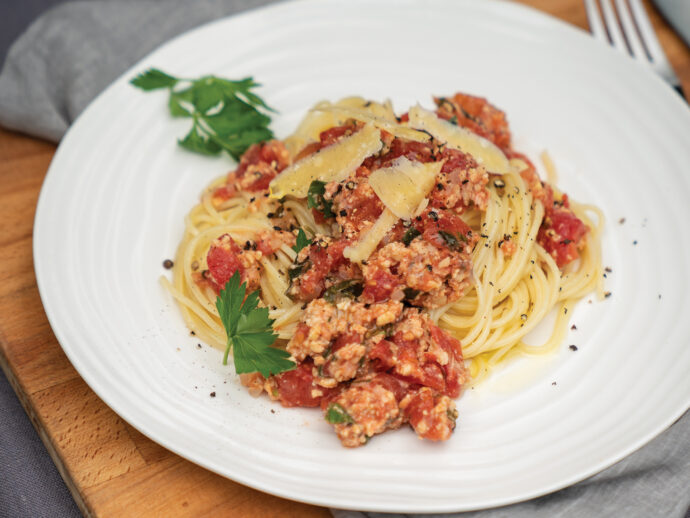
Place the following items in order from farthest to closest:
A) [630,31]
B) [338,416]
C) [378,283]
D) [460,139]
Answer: [630,31] → [460,139] → [378,283] → [338,416]

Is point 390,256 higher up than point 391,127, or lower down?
lower down

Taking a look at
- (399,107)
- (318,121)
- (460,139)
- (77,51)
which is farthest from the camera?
(77,51)

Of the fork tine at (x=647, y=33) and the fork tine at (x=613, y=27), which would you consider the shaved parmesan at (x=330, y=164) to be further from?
the fork tine at (x=647, y=33)

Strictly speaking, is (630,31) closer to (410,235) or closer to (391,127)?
(391,127)

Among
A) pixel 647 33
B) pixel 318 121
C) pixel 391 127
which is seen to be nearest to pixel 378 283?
pixel 391 127

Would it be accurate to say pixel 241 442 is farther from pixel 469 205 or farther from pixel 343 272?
pixel 469 205

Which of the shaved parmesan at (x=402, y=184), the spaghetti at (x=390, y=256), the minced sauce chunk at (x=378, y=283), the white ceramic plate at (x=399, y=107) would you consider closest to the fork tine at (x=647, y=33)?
the white ceramic plate at (x=399, y=107)

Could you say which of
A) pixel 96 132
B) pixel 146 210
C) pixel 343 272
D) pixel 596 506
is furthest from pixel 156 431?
pixel 96 132
